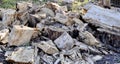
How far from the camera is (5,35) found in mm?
5387

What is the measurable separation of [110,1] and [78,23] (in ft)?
6.60

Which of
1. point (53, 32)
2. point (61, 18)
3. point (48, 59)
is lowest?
point (48, 59)

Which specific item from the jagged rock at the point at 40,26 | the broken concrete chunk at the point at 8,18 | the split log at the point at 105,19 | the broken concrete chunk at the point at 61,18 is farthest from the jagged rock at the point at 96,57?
the broken concrete chunk at the point at 8,18

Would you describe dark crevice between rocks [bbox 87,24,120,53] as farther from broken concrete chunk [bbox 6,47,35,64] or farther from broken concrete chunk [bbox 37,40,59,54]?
broken concrete chunk [bbox 6,47,35,64]

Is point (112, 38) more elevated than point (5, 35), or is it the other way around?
point (5, 35)

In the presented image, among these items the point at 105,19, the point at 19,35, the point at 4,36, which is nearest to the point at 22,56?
the point at 19,35

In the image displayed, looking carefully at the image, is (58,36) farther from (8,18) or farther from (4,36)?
(8,18)

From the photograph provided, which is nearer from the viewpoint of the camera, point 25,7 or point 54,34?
point 54,34

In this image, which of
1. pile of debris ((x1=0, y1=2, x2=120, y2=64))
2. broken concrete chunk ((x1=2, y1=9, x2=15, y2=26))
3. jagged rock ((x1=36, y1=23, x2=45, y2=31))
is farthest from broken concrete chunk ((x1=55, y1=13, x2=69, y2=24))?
broken concrete chunk ((x1=2, y1=9, x2=15, y2=26))

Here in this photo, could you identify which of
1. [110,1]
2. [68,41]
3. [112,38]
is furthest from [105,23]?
[110,1]

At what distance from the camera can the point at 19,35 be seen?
516 cm

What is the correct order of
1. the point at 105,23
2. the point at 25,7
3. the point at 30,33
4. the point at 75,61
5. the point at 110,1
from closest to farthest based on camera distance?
1. the point at 75,61
2. the point at 30,33
3. the point at 105,23
4. the point at 25,7
5. the point at 110,1

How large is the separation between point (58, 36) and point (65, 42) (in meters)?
0.32

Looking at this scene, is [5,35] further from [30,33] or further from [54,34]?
[54,34]
